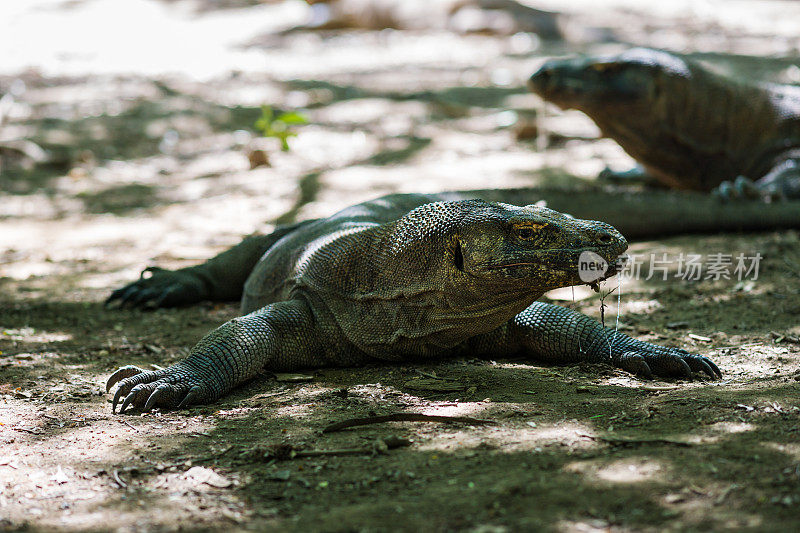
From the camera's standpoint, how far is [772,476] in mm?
2346

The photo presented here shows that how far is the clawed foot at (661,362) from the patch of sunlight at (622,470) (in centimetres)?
106

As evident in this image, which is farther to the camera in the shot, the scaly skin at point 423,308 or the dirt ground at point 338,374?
the scaly skin at point 423,308

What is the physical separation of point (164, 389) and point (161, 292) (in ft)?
6.53

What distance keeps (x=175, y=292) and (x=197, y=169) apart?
4.13 m

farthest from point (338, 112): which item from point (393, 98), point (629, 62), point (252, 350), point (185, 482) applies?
point (185, 482)

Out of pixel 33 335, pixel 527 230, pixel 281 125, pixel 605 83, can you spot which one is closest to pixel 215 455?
pixel 527 230

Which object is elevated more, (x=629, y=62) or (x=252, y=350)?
(x=629, y=62)

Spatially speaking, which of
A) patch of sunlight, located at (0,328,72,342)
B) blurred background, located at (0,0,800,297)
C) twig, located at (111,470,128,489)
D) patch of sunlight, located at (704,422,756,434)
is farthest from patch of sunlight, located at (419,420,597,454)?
blurred background, located at (0,0,800,297)

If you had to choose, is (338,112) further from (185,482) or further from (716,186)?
(185,482)

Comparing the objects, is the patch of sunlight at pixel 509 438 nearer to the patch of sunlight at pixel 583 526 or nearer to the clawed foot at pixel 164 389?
the patch of sunlight at pixel 583 526

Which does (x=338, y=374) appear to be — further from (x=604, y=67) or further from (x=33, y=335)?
(x=604, y=67)

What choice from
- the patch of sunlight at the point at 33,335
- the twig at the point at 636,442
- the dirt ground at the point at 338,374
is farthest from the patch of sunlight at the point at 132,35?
the twig at the point at 636,442

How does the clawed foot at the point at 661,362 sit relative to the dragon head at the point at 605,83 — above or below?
below

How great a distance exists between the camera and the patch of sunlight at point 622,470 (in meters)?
2.43
